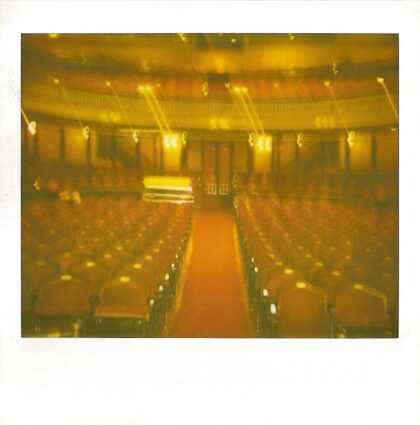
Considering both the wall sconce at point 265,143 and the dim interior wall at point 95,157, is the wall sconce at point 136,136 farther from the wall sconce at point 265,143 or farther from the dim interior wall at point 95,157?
the wall sconce at point 265,143

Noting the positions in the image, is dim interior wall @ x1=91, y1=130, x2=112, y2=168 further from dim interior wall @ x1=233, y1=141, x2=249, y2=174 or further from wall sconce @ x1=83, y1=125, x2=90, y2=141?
dim interior wall @ x1=233, y1=141, x2=249, y2=174

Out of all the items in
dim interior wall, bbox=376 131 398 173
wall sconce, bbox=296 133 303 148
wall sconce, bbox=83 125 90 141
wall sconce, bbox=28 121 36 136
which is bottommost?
dim interior wall, bbox=376 131 398 173

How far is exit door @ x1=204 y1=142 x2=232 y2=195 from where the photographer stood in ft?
15.2

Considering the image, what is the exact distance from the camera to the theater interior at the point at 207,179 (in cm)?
380

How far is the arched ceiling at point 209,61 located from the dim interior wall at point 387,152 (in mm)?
390

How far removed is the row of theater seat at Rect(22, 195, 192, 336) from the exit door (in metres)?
1.02

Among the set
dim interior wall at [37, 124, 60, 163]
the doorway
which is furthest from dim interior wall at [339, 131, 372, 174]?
dim interior wall at [37, 124, 60, 163]

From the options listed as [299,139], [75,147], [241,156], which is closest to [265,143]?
[299,139]

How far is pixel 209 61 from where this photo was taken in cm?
389

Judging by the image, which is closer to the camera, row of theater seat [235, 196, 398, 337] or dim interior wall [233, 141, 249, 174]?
row of theater seat [235, 196, 398, 337]

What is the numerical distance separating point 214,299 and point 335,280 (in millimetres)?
974

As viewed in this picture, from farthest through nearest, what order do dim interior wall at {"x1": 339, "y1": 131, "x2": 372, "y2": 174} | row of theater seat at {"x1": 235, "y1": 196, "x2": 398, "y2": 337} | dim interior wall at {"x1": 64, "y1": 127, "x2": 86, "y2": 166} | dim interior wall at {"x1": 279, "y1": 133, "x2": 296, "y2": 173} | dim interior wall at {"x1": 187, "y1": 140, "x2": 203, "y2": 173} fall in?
dim interior wall at {"x1": 187, "y1": 140, "x2": 203, "y2": 173}
dim interior wall at {"x1": 64, "y1": 127, "x2": 86, "y2": 166}
dim interior wall at {"x1": 279, "y1": 133, "x2": 296, "y2": 173}
dim interior wall at {"x1": 339, "y1": 131, "x2": 372, "y2": 174}
row of theater seat at {"x1": 235, "y1": 196, "x2": 398, "y2": 337}

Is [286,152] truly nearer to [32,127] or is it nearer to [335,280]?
[335,280]
